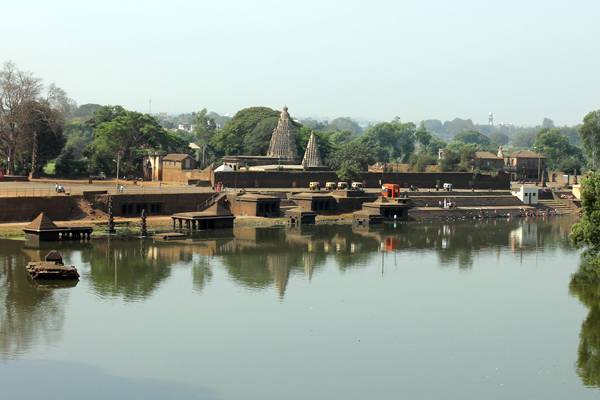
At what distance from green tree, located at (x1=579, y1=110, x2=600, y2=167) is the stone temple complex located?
30.2m

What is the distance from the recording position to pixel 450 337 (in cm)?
2909

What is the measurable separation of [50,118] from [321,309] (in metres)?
43.8

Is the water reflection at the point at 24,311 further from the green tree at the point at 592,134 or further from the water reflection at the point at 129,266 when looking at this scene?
the green tree at the point at 592,134

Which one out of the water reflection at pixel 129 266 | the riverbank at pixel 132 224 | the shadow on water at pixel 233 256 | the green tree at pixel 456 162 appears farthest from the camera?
the green tree at pixel 456 162

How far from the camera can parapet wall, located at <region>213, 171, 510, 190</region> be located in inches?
2800

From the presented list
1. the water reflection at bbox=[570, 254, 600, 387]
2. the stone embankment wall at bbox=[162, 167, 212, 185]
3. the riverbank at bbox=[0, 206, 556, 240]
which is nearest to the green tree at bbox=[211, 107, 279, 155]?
the stone embankment wall at bbox=[162, 167, 212, 185]

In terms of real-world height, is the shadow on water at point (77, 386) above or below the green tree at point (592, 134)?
below

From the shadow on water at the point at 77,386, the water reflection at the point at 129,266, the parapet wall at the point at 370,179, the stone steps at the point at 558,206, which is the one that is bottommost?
the shadow on water at the point at 77,386

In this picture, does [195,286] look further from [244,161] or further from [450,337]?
[244,161]

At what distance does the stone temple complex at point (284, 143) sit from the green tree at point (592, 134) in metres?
30.2

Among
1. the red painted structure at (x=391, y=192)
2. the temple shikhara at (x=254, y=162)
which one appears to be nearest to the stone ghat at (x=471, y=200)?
the red painted structure at (x=391, y=192)

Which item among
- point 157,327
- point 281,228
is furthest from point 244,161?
point 157,327

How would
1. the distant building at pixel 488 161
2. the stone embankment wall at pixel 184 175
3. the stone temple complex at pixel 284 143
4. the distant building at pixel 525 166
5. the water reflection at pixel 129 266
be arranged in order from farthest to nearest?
the distant building at pixel 488 161
the distant building at pixel 525 166
the stone temple complex at pixel 284 143
the stone embankment wall at pixel 184 175
the water reflection at pixel 129 266

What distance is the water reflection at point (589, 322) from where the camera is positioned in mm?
25953
